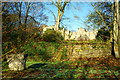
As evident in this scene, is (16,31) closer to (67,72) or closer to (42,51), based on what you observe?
(67,72)

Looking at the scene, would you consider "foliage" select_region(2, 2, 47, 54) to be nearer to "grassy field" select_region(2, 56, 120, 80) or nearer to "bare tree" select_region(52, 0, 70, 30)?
"grassy field" select_region(2, 56, 120, 80)

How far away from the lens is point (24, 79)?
4004 mm

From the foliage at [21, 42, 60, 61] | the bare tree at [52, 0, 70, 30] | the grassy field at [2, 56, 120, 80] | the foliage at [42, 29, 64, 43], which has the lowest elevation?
the grassy field at [2, 56, 120, 80]

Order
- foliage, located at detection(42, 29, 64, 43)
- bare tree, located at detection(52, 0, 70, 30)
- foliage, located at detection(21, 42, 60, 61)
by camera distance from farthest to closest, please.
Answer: bare tree, located at detection(52, 0, 70, 30) → foliage, located at detection(42, 29, 64, 43) → foliage, located at detection(21, 42, 60, 61)

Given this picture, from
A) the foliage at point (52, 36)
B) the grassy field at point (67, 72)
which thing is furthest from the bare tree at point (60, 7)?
the grassy field at point (67, 72)

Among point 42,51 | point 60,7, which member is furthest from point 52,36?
point 60,7

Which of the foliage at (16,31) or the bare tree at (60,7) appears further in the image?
the bare tree at (60,7)

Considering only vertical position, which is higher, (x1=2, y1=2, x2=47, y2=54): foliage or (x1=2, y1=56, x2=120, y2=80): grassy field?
(x1=2, y1=2, x2=47, y2=54): foliage

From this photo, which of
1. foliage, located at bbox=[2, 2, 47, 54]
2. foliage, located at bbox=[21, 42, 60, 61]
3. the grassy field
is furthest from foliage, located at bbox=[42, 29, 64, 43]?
the grassy field

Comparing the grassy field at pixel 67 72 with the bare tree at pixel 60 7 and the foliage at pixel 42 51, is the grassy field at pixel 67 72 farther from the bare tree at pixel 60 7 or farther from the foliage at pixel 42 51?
the bare tree at pixel 60 7

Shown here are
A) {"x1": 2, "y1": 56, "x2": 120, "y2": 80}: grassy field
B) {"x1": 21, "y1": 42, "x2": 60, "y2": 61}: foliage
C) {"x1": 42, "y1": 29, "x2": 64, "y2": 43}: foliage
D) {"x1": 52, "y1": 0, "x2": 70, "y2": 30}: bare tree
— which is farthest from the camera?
{"x1": 52, "y1": 0, "x2": 70, "y2": 30}: bare tree

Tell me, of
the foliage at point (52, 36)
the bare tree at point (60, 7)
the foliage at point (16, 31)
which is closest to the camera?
the foliage at point (16, 31)

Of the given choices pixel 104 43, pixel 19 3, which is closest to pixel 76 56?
pixel 104 43

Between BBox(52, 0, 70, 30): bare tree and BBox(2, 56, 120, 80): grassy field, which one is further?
BBox(52, 0, 70, 30): bare tree
